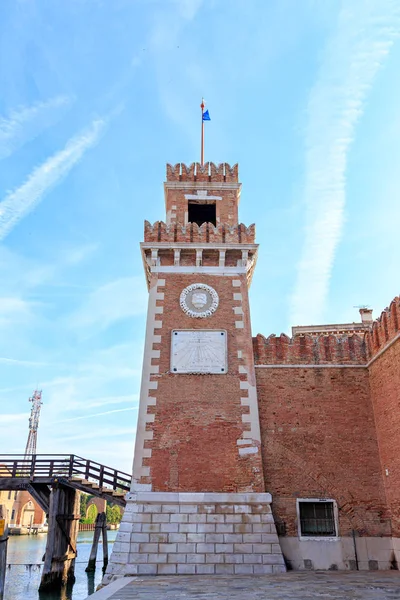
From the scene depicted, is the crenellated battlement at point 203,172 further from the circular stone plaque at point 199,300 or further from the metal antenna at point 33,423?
the metal antenna at point 33,423

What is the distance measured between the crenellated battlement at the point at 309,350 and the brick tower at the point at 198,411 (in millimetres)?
997

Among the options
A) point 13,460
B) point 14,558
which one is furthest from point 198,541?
point 14,558

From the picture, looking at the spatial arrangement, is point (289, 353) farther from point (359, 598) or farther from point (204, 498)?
point (359, 598)

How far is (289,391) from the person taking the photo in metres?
15.8

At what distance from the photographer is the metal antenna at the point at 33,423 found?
84000mm

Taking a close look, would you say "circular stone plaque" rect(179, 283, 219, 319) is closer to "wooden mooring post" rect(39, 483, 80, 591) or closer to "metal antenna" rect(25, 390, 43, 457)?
"wooden mooring post" rect(39, 483, 80, 591)

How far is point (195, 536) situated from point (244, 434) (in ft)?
10.7

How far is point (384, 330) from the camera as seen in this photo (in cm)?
1484

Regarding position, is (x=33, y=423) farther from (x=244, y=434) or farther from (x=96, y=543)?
(x=244, y=434)

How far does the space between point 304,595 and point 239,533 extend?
167 inches

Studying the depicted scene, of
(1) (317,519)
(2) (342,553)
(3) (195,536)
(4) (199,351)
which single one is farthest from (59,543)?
(2) (342,553)

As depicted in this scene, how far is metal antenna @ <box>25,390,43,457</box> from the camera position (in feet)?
276

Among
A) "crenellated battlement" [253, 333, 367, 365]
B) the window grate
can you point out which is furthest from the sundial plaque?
the window grate

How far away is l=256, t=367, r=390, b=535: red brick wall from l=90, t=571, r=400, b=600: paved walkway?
6.89 ft
